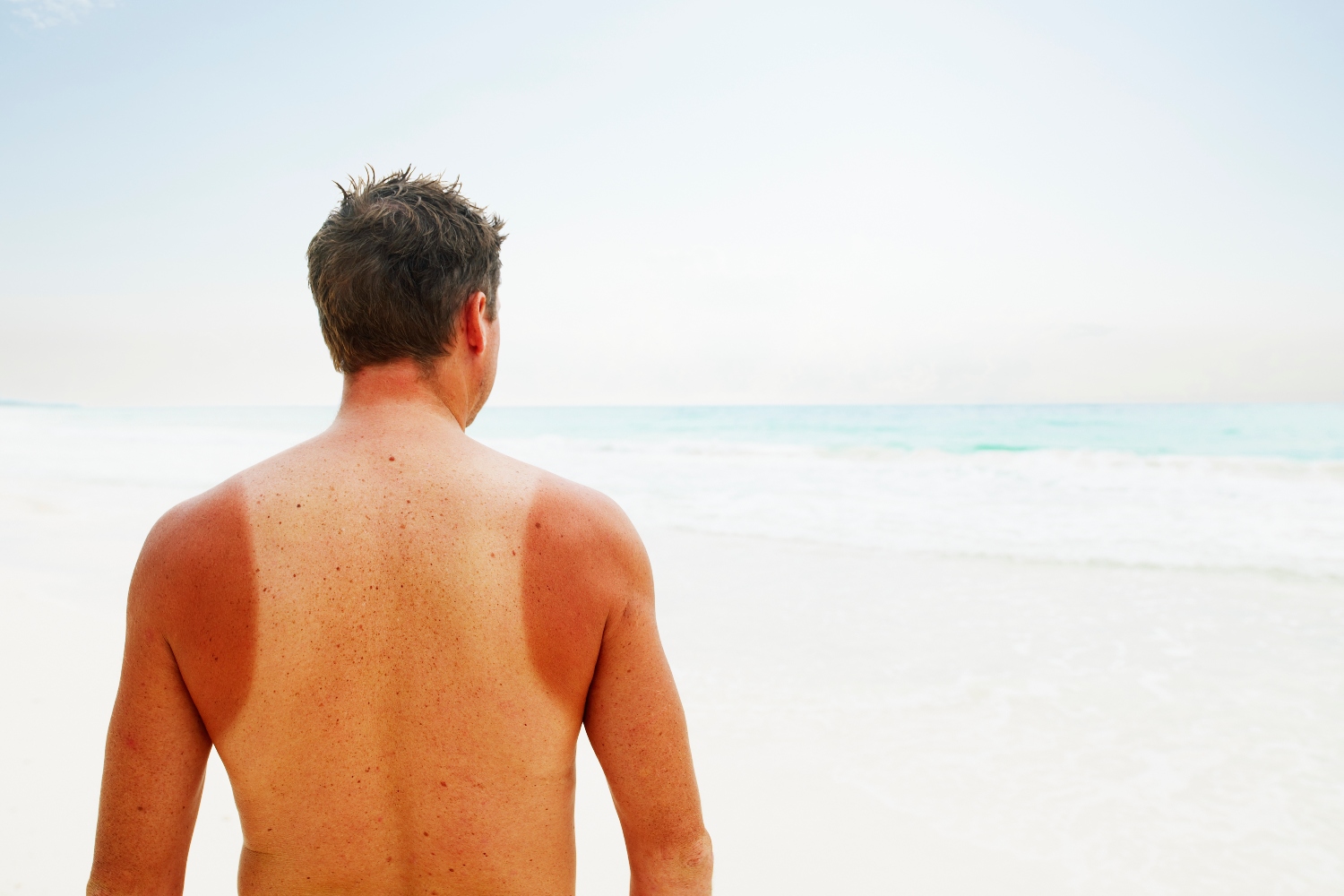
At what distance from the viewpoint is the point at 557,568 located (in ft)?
4.22

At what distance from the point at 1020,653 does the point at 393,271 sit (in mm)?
5306

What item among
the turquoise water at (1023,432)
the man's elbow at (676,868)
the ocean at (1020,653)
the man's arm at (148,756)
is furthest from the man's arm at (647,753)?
the turquoise water at (1023,432)

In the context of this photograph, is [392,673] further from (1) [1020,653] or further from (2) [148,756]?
(1) [1020,653]

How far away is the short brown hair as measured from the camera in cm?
131

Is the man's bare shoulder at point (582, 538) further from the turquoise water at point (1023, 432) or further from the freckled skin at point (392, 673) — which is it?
the turquoise water at point (1023, 432)

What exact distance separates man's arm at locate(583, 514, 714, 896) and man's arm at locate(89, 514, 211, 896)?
2.15ft

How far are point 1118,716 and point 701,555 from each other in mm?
4586

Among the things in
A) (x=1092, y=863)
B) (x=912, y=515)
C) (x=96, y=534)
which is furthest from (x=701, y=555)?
(x=96, y=534)

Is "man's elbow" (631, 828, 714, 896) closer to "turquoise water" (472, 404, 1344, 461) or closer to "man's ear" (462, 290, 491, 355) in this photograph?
"man's ear" (462, 290, 491, 355)

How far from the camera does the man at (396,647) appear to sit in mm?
1237

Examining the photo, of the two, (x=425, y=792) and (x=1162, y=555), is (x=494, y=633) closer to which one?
(x=425, y=792)

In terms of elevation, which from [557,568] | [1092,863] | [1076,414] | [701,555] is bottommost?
[1092,863]

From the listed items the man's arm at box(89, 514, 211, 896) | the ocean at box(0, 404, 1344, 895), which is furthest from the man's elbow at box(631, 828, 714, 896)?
the ocean at box(0, 404, 1344, 895)

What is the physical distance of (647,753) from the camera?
1.37 m
